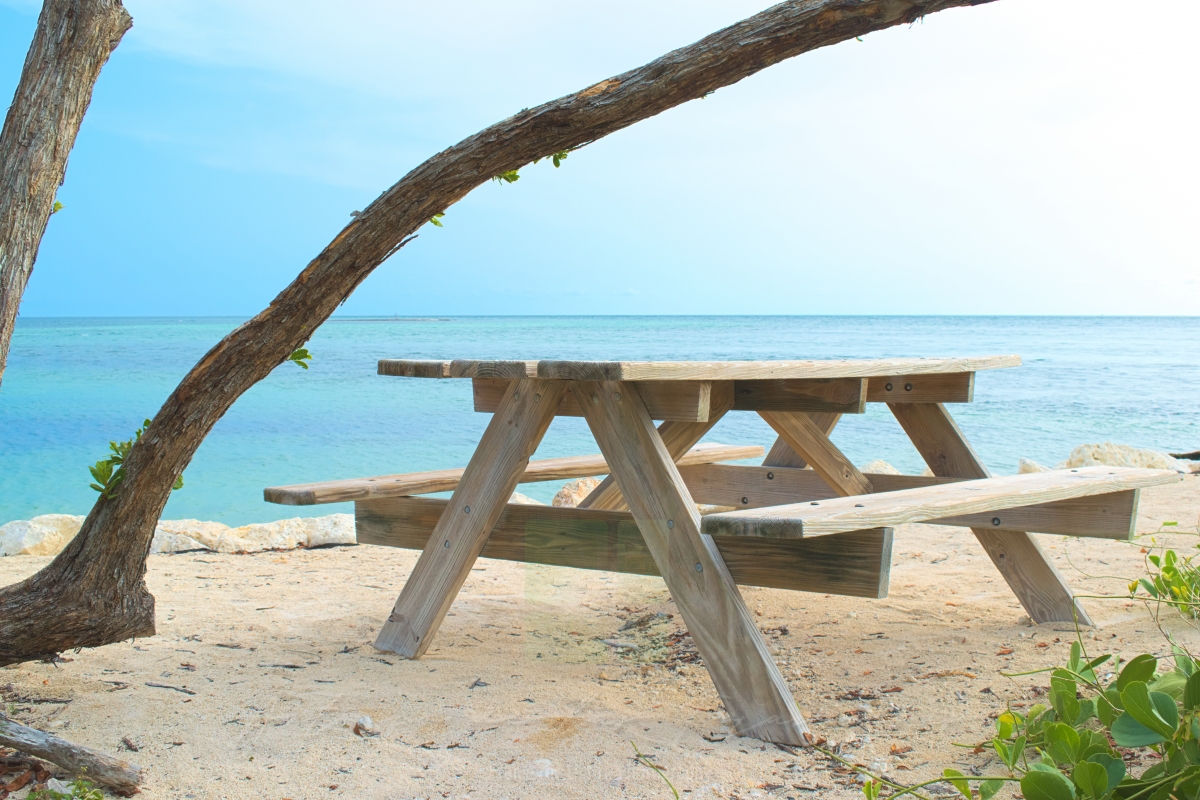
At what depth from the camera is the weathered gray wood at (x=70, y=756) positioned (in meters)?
2.01

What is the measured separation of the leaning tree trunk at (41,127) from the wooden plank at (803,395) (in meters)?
2.03

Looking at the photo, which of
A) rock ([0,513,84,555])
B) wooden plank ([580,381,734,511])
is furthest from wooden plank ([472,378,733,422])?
rock ([0,513,84,555])

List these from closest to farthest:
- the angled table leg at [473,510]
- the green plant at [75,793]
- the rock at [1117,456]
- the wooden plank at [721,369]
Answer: the green plant at [75,793], the wooden plank at [721,369], the angled table leg at [473,510], the rock at [1117,456]

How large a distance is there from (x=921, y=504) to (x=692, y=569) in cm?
62

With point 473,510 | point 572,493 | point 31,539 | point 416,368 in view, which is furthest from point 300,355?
point 572,493

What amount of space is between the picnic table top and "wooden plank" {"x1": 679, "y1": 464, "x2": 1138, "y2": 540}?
51cm

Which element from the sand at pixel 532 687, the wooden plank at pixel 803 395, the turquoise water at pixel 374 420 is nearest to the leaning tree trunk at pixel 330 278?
the sand at pixel 532 687

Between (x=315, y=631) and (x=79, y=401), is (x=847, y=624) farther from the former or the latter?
(x=79, y=401)

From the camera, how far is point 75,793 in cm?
200

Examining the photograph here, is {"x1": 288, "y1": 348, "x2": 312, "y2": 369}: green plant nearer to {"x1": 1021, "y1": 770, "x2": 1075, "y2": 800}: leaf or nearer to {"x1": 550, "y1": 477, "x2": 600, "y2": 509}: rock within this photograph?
{"x1": 1021, "y1": 770, "x2": 1075, "y2": 800}: leaf

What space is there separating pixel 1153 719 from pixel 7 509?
11.4 metres

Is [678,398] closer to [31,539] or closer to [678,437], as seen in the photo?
[678,437]

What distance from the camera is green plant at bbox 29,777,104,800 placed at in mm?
1938

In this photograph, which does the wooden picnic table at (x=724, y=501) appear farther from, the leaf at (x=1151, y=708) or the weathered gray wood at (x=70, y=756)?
the weathered gray wood at (x=70, y=756)
